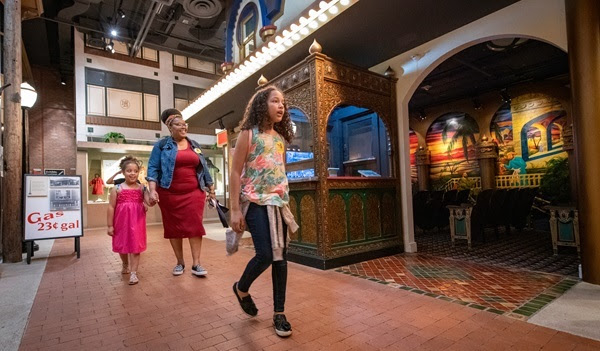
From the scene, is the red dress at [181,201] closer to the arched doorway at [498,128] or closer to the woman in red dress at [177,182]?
the woman in red dress at [177,182]

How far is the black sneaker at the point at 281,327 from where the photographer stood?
1978mm

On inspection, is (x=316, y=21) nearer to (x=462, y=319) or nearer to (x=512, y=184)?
(x=462, y=319)

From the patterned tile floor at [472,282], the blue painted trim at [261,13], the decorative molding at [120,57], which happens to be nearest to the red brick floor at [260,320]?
the patterned tile floor at [472,282]

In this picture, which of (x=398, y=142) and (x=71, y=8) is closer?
(x=398, y=142)

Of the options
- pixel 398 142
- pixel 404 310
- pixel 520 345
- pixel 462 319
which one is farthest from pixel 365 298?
pixel 398 142

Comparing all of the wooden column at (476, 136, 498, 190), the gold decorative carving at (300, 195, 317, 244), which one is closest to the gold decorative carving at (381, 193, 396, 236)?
the gold decorative carving at (300, 195, 317, 244)

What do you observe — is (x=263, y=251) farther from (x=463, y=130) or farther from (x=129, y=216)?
(x=463, y=130)

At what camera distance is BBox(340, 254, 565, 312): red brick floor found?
2.68 metres

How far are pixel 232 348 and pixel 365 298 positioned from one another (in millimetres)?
1284

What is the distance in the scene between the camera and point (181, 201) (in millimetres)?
3459

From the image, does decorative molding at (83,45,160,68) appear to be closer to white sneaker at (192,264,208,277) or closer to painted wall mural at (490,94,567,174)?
white sneaker at (192,264,208,277)

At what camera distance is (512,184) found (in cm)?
944

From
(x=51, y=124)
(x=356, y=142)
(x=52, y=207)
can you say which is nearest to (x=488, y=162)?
(x=356, y=142)

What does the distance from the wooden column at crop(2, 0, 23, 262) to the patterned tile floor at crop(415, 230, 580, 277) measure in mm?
6077
